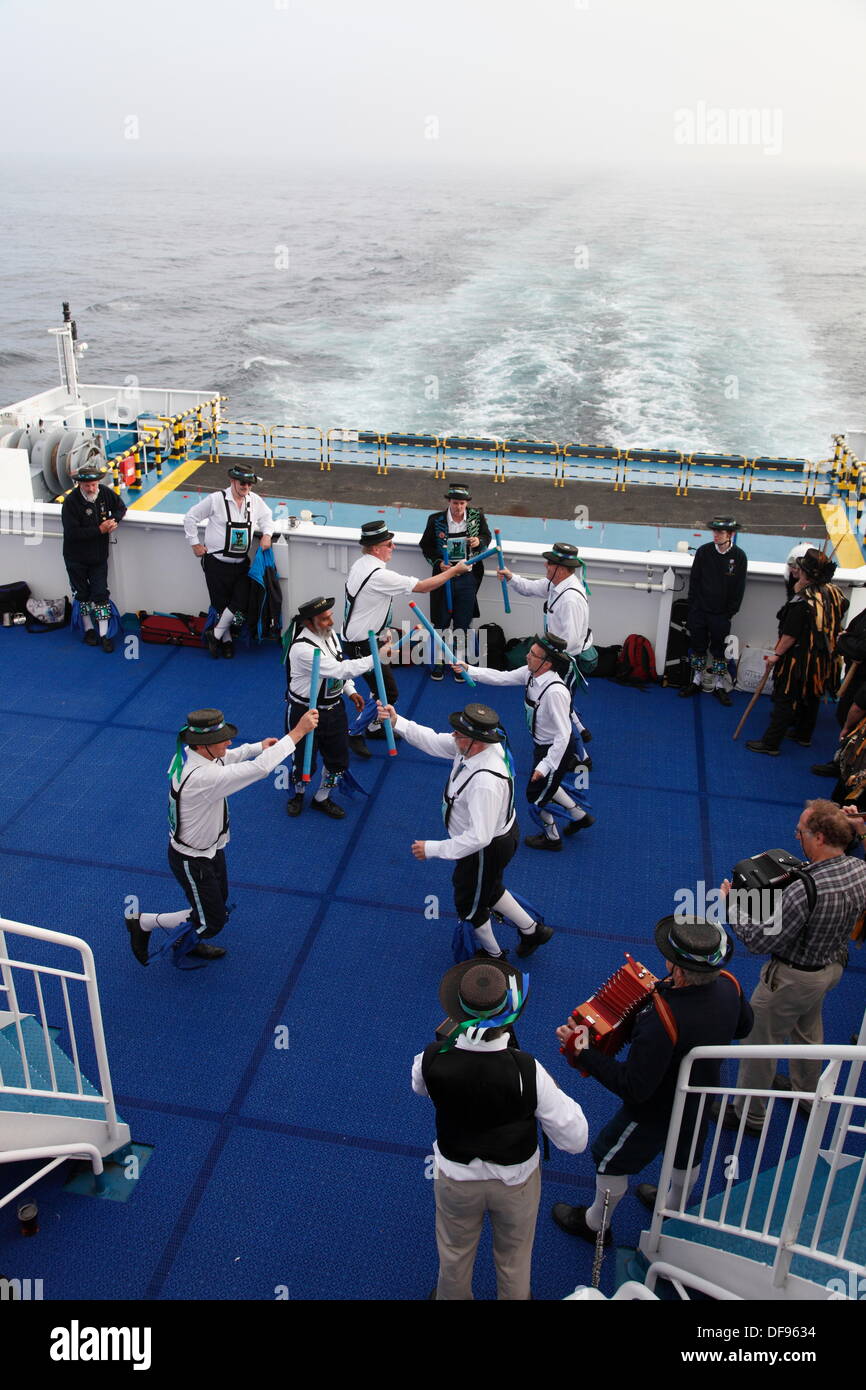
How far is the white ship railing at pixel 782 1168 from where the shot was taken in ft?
10.0

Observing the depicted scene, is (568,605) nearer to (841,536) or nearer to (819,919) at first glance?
(819,919)

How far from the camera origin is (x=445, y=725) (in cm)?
818

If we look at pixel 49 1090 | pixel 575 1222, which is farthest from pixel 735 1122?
pixel 49 1090

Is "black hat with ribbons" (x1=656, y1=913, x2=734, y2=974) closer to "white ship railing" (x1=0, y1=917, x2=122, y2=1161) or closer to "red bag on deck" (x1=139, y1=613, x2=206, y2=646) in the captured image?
"white ship railing" (x1=0, y1=917, x2=122, y2=1161)

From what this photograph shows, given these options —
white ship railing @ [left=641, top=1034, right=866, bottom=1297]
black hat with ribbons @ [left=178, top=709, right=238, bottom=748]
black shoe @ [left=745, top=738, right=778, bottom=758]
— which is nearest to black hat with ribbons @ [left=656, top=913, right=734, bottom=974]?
white ship railing @ [left=641, top=1034, right=866, bottom=1297]

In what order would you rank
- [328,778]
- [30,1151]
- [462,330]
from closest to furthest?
[30,1151]
[328,778]
[462,330]

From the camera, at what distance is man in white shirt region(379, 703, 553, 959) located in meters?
5.06

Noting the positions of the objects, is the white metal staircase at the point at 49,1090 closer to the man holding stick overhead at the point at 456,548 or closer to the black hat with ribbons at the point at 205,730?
the black hat with ribbons at the point at 205,730

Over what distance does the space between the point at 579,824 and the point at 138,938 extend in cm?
305

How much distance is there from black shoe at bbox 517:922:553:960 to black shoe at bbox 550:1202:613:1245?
1.61 meters

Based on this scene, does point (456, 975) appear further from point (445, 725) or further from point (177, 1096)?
point (445, 725)

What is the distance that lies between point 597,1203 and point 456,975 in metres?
1.35

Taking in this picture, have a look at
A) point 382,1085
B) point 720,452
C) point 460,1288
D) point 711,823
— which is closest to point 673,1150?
point 460,1288

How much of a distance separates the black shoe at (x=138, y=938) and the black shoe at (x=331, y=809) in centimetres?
178
